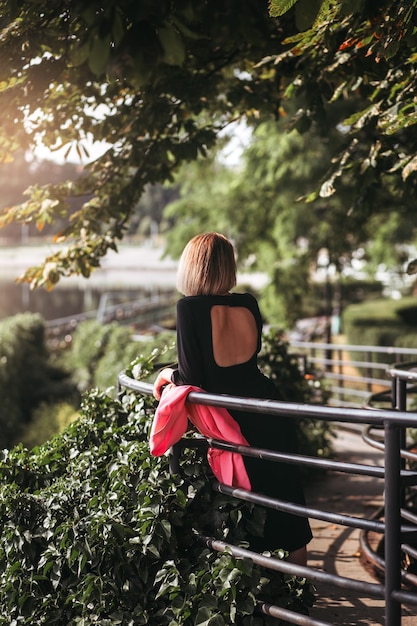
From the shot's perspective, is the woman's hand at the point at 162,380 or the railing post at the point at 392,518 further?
the woman's hand at the point at 162,380

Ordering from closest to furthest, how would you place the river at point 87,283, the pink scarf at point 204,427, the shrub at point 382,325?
the pink scarf at point 204,427
the shrub at point 382,325
the river at point 87,283

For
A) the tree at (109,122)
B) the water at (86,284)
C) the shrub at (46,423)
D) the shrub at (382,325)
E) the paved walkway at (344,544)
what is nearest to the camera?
the paved walkway at (344,544)

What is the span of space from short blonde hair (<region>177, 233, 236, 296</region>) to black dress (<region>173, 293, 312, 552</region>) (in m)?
0.06

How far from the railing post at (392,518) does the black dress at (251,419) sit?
2.52ft

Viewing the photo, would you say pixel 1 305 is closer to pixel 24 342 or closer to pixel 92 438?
pixel 24 342

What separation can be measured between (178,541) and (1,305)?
7657 centimetres

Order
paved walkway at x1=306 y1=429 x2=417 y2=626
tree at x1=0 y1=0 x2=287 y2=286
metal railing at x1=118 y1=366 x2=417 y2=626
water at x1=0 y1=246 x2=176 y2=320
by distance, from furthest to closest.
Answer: water at x1=0 y1=246 x2=176 y2=320 → tree at x1=0 y1=0 x2=287 y2=286 → paved walkway at x1=306 y1=429 x2=417 y2=626 → metal railing at x1=118 y1=366 x2=417 y2=626

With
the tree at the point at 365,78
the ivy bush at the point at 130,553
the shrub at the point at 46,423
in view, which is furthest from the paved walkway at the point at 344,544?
the shrub at the point at 46,423

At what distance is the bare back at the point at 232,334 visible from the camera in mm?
3240

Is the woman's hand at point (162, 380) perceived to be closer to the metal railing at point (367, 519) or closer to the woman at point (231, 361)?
the woman at point (231, 361)

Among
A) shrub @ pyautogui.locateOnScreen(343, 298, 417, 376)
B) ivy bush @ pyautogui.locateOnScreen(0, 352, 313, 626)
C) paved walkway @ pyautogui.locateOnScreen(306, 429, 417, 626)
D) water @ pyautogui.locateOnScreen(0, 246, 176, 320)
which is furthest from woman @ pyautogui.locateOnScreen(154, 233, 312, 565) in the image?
water @ pyautogui.locateOnScreen(0, 246, 176, 320)

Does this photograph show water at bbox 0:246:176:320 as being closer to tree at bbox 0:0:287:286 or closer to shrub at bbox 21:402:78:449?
shrub at bbox 21:402:78:449

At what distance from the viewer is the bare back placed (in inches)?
128

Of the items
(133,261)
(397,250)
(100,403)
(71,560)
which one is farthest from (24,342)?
(133,261)
